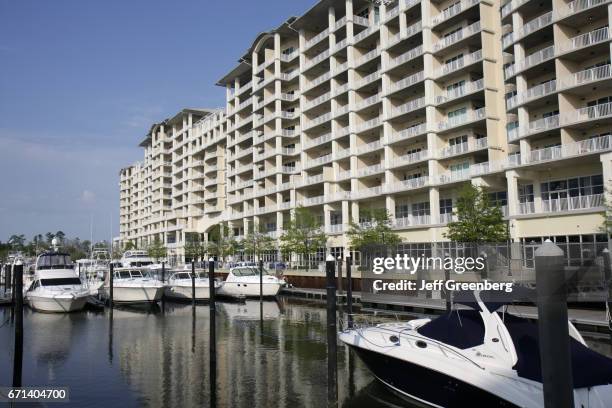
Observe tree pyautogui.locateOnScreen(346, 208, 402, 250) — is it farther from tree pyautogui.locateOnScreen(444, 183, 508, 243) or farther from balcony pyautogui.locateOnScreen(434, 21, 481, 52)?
balcony pyautogui.locateOnScreen(434, 21, 481, 52)

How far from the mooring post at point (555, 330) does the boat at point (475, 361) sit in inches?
209

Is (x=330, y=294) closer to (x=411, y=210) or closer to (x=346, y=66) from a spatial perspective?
(x=411, y=210)

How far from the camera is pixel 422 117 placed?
56.7 meters

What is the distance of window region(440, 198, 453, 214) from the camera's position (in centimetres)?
5359

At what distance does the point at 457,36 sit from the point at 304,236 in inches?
1031

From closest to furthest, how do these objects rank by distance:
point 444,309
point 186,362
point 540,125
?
point 186,362 → point 444,309 → point 540,125

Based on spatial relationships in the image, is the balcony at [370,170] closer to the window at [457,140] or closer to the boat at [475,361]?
the window at [457,140]

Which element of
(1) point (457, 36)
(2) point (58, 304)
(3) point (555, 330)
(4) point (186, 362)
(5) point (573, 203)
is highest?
(1) point (457, 36)

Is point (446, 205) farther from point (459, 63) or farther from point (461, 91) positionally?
point (459, 63)

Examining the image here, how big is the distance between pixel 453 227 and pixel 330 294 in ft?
95.6

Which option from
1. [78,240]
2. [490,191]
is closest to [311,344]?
[490,191]

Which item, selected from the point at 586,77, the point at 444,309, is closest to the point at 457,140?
the point at 586,77

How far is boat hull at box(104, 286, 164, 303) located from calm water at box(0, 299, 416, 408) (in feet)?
14.0

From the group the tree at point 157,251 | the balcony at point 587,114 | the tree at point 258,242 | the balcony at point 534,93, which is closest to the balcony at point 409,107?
the balcony at point 534,93
